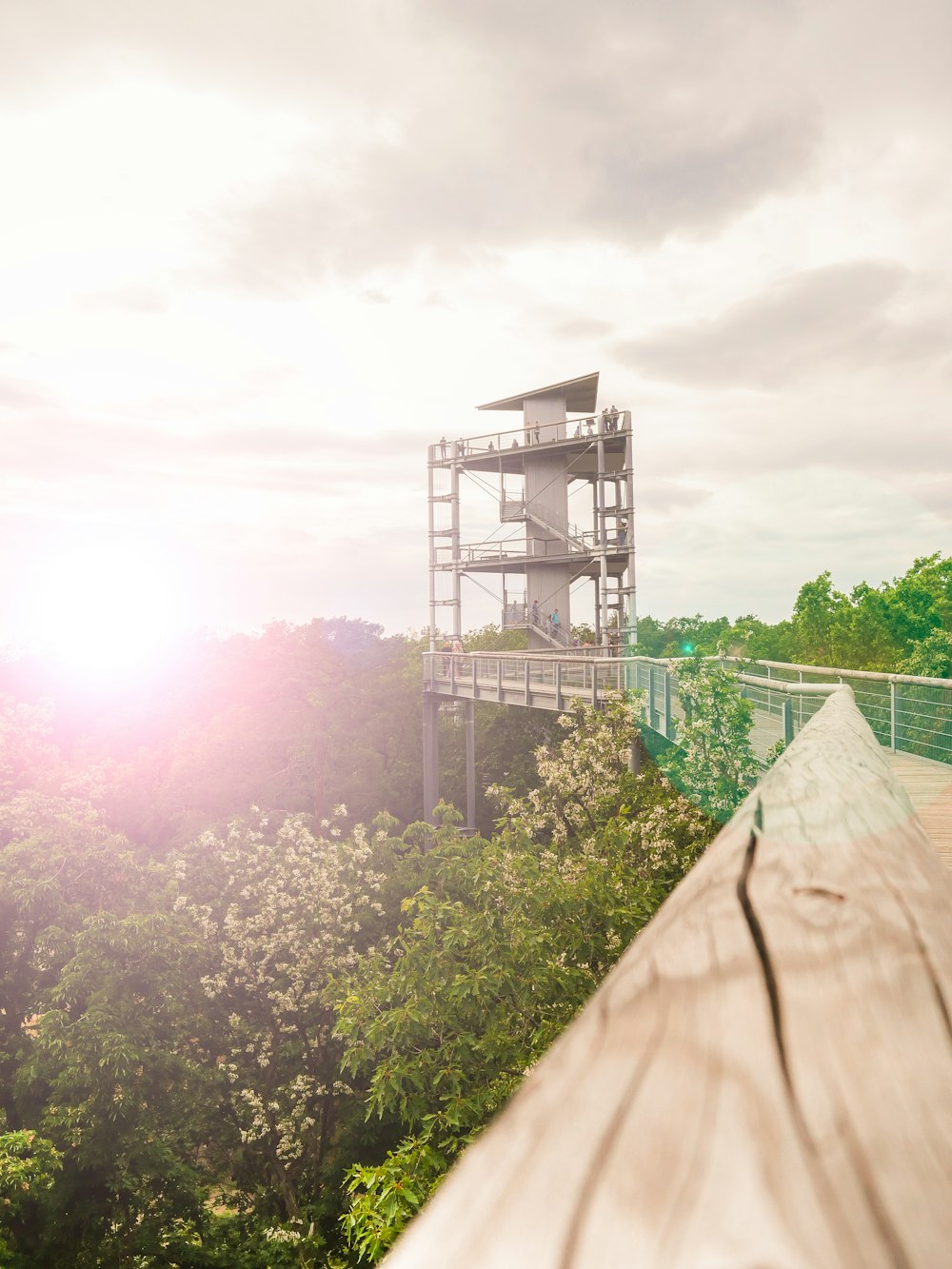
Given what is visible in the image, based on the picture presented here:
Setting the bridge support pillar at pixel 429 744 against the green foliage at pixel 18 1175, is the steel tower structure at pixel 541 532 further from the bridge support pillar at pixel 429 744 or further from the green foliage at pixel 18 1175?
the green foliage at pixel 18 1175

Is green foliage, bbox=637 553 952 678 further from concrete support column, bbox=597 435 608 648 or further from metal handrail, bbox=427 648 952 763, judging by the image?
metal handrail, bbox=427 648 952 763

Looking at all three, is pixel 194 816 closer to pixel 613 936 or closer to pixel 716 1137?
pixel 613 936

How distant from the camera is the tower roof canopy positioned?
98.8ft

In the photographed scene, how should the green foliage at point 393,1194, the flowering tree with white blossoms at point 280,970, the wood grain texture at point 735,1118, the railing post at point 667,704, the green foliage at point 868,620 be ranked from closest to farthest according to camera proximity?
the wood grain texture at point 735,1118, the green foliage at point 393,1194, the railing post at point 667,704, the flowering tree with white blossoms at point 280,970, the green foliage at point 868,620

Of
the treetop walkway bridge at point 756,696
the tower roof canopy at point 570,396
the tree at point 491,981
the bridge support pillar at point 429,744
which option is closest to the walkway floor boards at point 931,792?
the treetop walkway bridge at point 756,696

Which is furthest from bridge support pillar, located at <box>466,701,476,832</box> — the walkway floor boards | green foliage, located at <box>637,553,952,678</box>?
green foliage, located at <box>637,553,952,678</box>

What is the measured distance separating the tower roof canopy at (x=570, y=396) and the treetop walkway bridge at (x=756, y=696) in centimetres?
1101

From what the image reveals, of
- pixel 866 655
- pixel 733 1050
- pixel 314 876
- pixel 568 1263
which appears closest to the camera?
pixel 568 1263

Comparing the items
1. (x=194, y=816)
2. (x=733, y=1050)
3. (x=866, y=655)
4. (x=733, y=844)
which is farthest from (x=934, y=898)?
(x=866, y=655)

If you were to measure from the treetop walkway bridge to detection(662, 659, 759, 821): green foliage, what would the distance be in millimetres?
263

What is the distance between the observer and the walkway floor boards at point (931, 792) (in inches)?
216

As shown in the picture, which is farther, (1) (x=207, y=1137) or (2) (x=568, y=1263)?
(1) (x=207, y=1137)

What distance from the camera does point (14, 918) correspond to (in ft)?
55.9

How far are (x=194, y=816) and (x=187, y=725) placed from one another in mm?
5383
